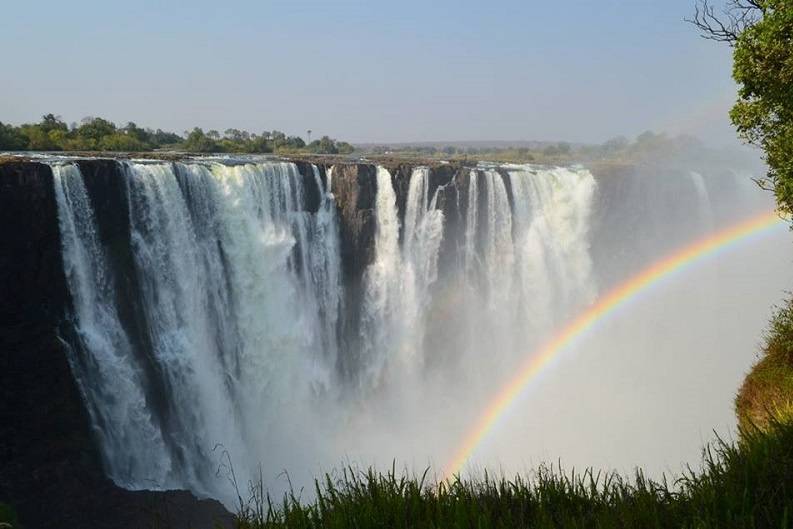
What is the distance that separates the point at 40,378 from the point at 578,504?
44.5ft

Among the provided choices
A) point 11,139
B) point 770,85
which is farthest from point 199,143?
point 770,85

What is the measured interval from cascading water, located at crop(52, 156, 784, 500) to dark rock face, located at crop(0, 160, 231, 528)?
333 mm

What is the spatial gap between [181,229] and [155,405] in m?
4.64

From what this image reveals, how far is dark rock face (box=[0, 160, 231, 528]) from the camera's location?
13.4 metres

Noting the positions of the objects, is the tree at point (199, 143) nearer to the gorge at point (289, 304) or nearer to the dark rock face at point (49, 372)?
the gorge at point (289, 304)

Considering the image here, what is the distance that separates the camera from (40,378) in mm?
14117

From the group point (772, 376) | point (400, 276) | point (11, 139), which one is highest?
point (11, 139)

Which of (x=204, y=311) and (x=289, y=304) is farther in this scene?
(x=289, y=304)

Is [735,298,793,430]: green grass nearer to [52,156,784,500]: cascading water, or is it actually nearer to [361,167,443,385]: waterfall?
[52,156,784,500]: cascading water

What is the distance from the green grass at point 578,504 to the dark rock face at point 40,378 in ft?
34.3

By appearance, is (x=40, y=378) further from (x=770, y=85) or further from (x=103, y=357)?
(x=770, y=85)

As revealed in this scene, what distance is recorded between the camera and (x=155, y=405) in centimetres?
1605

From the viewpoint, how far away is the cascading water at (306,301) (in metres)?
15.4

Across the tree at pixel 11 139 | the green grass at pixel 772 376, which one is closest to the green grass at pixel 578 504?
the green grass at pixel 772 376
